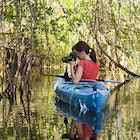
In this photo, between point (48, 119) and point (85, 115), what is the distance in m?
0.70

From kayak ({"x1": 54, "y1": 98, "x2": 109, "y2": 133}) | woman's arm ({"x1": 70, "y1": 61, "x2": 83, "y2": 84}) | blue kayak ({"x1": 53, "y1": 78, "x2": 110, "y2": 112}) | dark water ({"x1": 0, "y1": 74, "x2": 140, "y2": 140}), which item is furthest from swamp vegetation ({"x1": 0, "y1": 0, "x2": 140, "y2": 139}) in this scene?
woman's arm ({"x1": 70, "y1": 61, "x2": 83, "y2": 84})

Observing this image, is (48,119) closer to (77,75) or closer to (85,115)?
(85,115)

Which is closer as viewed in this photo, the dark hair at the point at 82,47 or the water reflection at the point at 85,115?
the water reflection at the point at 85,115

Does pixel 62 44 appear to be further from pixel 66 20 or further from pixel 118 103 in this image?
pixel 118 103

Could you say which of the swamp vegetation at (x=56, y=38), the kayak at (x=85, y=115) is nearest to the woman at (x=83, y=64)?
the kayak at (x=85, y=115)

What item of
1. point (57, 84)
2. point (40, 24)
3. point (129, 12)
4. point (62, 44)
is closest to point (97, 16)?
point (129, 12)

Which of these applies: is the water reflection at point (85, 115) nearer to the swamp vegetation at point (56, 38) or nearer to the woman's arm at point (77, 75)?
the swamp vegetation at point (56, 38)

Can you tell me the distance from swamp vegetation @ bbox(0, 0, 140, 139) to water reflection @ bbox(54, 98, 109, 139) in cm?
24

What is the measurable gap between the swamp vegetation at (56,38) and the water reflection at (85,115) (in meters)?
0.24

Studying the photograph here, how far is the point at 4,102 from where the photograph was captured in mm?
9570

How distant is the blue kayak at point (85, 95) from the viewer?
26.3 feet

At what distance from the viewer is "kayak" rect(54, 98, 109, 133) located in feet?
23.1

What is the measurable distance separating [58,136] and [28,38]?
492cm

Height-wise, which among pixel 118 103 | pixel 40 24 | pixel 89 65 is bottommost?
pixel 118 103
